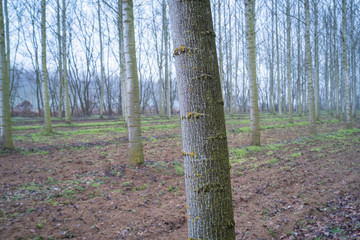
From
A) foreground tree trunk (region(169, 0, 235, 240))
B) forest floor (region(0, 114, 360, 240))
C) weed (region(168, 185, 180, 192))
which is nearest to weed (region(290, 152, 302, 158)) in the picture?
forest floor (region(0, 114, 360, 240))

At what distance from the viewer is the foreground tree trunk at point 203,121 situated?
139cm

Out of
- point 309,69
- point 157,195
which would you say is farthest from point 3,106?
point 309,69

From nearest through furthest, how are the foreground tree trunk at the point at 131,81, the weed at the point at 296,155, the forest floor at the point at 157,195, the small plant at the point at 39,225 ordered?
the forest floor at the point at 157,195, the small plant at the point at 39,225, the foreground tree trunk at the point at 131,81, the weed at the point at 296,155

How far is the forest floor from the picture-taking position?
337cm

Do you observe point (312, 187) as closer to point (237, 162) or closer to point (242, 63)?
point (237, 162)

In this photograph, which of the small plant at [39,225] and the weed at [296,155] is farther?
the weed at [296,155]

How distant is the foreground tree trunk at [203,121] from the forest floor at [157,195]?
2.12 metres

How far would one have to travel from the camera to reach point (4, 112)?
26.3 ft

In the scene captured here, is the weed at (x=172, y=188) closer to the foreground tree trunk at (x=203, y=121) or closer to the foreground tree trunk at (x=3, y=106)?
the foreground tree trunk at (x=203, y=121)

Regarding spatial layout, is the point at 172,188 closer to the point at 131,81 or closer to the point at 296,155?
the point at 131,81

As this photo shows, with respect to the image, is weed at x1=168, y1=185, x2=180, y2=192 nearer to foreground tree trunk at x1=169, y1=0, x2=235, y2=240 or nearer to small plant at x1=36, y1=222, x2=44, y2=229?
small plant at x1=36, y1=222, x2=44, y2=229

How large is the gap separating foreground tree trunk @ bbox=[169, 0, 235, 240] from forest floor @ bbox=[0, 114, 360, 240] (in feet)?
6.96

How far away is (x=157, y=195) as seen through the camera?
4.97 metres

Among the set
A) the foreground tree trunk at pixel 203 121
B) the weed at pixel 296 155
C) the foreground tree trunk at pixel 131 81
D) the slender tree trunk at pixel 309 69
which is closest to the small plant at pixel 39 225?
the foreground tree trunk at pixel 131 81
